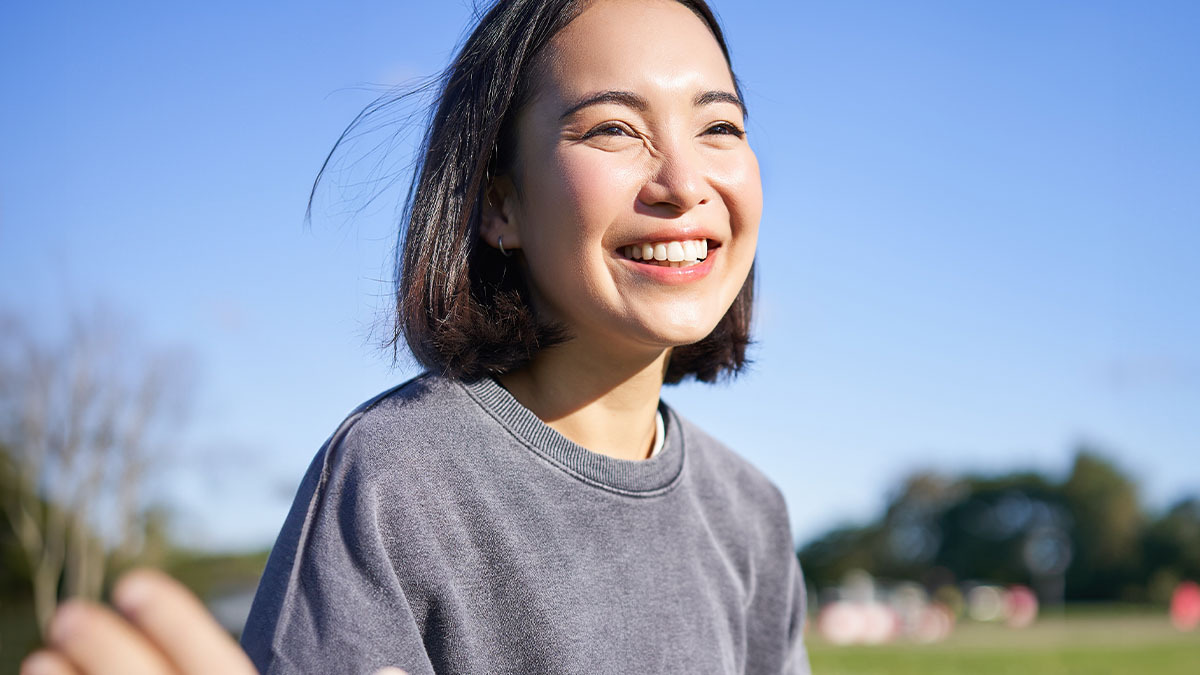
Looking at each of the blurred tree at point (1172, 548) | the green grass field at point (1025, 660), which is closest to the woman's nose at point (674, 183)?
the green grass field at point (1025, 660)

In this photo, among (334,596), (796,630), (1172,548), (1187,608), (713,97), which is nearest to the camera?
(334,596)

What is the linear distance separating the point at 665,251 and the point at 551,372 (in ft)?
1.30

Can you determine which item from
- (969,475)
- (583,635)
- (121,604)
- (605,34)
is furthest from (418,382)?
(969,475)

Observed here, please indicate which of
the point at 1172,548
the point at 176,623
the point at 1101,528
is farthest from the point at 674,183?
the point at 1101,528

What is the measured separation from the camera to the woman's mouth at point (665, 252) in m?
2.12

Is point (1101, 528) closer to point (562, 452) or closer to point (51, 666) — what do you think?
point (562, 452)

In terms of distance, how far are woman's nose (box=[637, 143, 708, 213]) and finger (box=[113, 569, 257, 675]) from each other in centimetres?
141

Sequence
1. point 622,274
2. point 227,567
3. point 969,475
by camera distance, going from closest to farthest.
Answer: point 622,274 → point 227,567 → point 969,475

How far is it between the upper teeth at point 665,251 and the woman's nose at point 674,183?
0.24ft

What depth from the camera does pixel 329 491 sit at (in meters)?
1.87

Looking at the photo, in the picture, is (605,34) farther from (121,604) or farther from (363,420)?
(121,604)

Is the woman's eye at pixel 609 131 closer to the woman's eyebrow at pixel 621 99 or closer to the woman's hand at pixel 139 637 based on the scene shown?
the woman's eyebrow at pixel 621 99

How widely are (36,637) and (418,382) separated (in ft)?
90.1

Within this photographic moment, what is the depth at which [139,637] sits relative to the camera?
0.85 meters
